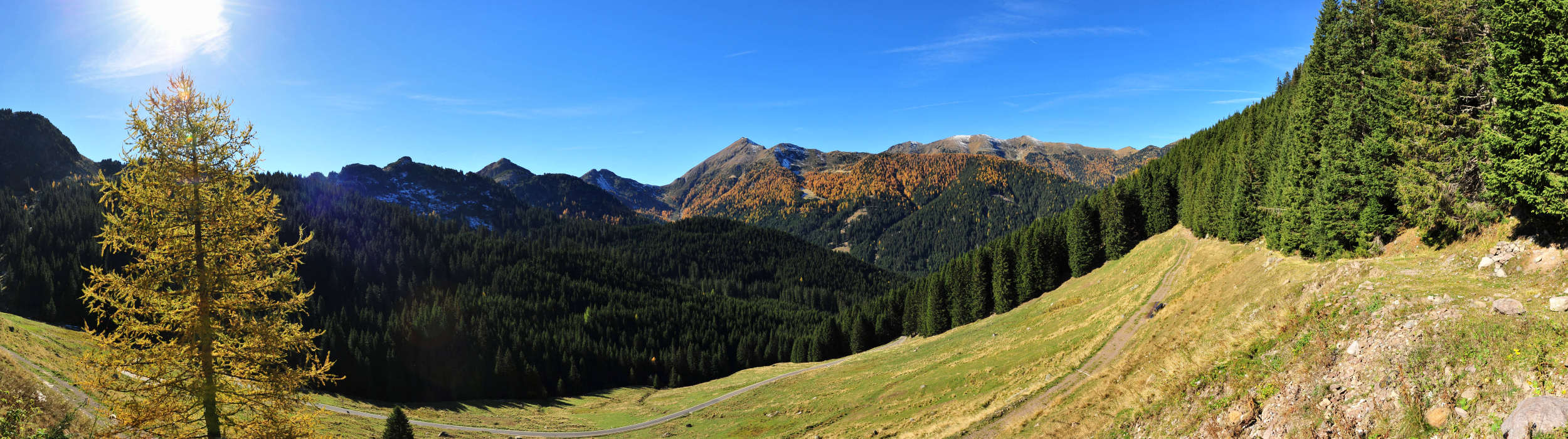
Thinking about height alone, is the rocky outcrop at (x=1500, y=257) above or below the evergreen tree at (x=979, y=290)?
above

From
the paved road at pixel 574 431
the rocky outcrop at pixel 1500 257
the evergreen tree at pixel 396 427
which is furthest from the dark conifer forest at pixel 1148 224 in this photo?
the evergreen tree at pixel 396 427

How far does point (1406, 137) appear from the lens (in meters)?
28.2

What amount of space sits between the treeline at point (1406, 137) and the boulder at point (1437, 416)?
38.9 ft

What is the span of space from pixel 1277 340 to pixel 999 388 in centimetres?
1890

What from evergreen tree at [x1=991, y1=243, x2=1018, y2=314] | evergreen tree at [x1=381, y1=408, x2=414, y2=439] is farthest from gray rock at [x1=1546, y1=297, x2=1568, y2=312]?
evergreen tree at [x1=991, y1=243, x2=1018, y2=314]

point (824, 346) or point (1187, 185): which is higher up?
point (1187, 185)

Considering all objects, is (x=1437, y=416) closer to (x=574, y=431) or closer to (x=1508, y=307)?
(x=1508, y=307)

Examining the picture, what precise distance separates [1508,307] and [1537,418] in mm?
7467

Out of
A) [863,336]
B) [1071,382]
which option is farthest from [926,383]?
[863,336]

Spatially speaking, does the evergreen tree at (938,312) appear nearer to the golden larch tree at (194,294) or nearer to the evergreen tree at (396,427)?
the evergreen tree at (396,427)

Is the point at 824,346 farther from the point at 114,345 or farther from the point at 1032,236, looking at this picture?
the point at 114,345

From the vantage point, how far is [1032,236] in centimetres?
8444

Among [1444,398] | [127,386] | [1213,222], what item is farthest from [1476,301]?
[1213,222]

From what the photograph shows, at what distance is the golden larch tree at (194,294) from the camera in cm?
1504
